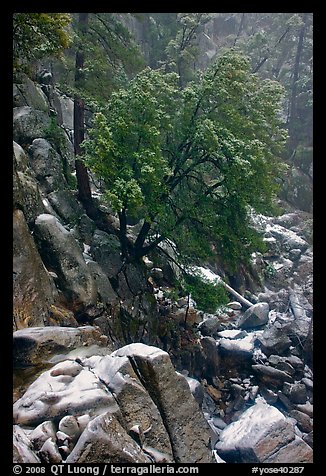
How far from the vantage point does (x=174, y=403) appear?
5.41 m

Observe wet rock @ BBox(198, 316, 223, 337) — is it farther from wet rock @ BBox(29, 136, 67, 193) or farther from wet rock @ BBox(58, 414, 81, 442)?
wet rock @ BBox(58, 414, 81, 442)

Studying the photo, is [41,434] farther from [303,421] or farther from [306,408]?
[306,408]

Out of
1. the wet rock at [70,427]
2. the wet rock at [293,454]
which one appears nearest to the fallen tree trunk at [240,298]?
the wet rock at [293,454]

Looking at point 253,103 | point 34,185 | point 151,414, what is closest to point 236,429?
point 151,414

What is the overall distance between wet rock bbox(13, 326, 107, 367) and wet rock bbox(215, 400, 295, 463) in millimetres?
3186

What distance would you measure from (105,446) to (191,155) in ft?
29.6

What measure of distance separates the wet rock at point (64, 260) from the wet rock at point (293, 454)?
5.56 metres

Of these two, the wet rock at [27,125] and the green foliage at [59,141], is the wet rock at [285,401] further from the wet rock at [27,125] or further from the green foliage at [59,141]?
the wet rock at [27,125]

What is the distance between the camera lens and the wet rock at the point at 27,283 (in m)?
7.31

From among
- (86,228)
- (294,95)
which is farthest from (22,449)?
(294,95)

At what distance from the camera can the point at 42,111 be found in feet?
41.5

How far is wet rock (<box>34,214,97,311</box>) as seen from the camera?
9.09 m
